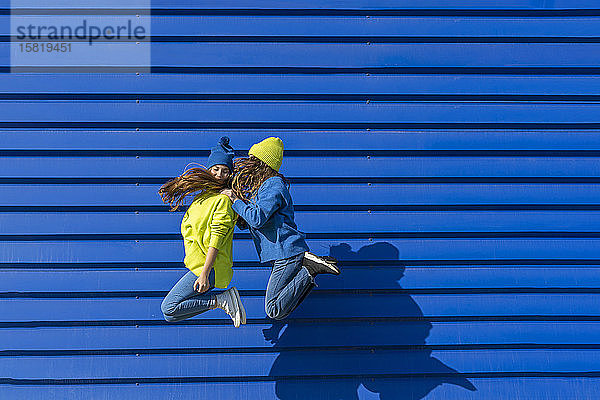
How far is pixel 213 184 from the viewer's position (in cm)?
328

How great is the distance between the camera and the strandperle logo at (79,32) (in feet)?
12.6

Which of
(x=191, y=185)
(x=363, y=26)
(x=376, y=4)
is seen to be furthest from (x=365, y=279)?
(x=376, y=4)

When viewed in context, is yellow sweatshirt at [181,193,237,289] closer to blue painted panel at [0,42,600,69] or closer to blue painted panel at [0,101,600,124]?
blue painted panel at [0,101,600,124]

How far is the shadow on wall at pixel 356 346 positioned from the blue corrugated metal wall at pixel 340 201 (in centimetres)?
1

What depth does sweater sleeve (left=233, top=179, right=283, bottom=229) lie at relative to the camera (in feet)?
10.1

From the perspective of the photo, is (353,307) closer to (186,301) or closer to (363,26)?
(186,301)

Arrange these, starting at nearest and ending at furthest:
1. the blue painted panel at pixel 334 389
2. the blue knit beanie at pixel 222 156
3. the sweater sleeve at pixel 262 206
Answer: the sweater sleeve at pixel 262 206 → the blue knit beanie at pixel 222 156 → the blue painted panel at pixel 334 389

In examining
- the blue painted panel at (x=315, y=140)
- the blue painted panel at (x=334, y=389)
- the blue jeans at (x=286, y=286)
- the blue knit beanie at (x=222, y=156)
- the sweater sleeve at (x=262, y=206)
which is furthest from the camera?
the blue painted panel at (x=315, y=140)

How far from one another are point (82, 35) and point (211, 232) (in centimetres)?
184

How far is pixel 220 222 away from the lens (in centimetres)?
313

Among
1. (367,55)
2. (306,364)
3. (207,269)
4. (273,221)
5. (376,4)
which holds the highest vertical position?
(376,4)

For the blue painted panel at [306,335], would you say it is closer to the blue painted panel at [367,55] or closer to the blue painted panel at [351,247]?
the blue painted panel at [351,247]

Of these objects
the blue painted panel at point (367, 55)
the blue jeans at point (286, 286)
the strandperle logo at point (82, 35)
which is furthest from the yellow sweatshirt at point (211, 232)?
the strandperle logo at point (82, 35)

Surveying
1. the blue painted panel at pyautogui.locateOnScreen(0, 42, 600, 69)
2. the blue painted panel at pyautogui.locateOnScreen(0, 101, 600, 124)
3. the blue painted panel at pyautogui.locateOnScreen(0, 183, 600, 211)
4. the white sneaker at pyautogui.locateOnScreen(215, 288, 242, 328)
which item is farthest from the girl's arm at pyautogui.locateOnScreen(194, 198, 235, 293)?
the blue painted panel at pyautogui.locateOnScreen(0, 42, 600, 69)
